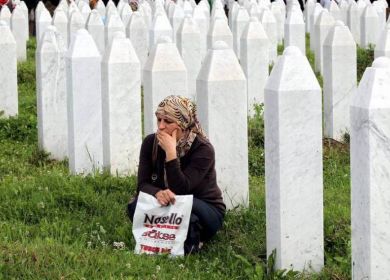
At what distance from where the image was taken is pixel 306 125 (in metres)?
6.22

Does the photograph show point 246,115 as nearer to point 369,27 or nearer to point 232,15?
point 369,27

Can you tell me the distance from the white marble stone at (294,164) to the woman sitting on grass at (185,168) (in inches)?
27.7

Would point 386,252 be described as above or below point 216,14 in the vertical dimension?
below

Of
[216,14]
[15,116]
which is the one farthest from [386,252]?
[216,14]

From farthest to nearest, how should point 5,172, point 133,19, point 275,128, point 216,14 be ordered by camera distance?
point 216,14 → point 133,19 → point 5,172 → point 275,128

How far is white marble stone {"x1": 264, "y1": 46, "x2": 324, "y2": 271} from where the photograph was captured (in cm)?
616

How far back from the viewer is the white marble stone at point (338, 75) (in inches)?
389

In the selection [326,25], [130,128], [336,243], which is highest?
[326,25]

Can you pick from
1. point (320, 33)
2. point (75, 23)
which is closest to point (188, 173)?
point (320, 33)

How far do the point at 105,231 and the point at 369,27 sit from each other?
377 inches

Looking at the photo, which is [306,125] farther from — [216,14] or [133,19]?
[216,14]

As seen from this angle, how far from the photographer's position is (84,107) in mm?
8789

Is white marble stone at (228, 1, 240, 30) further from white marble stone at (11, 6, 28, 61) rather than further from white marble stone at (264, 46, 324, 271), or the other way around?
white marble stone at (264, 46, 324, 271)

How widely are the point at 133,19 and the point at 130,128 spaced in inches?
214
